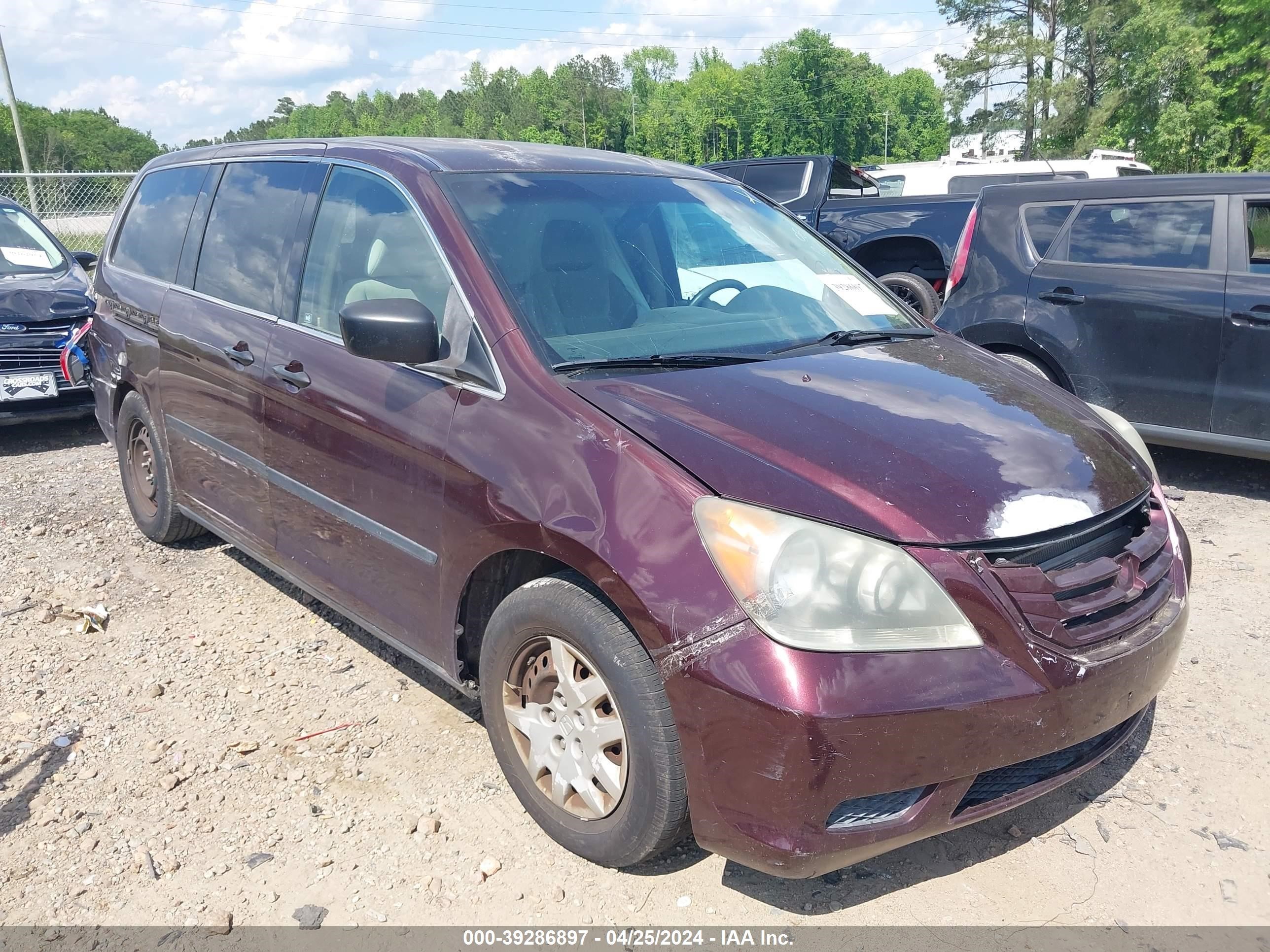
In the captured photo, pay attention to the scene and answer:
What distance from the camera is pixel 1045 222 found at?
6207mm

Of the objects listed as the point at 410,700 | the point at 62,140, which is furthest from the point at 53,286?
the point at 62,140

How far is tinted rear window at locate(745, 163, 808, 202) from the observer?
10875mm

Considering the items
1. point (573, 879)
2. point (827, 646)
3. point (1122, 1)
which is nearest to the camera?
point (827, 646)

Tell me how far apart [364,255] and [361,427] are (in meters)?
0.63

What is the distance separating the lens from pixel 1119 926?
2.38m

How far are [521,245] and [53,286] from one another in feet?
19.8

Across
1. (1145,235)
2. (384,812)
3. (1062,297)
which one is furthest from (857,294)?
(1145,235)

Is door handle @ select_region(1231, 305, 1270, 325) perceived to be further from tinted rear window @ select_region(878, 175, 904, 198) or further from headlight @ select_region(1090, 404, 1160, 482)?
tinted rear window @ select_region(878, 175, 904, 198)

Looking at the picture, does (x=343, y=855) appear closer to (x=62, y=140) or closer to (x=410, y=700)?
→ (x=410, y=700)

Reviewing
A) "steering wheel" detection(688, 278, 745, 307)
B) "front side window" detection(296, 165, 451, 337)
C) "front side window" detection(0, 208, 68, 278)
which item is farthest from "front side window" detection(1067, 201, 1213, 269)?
"front side window" detection(0, 208, 68, 278)

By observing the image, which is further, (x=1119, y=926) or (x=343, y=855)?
(x=343, y=855)

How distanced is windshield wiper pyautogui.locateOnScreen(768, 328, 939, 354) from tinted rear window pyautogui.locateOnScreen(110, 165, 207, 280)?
2.82m

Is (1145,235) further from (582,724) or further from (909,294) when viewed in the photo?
(582,724)

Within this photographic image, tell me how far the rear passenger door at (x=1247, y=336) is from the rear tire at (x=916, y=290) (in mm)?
3647
